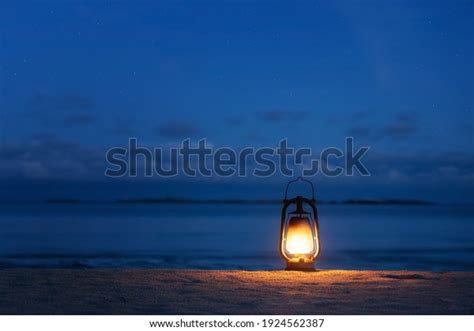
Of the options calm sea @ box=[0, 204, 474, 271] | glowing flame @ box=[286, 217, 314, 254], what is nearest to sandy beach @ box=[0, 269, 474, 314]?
glowing flame @ box=[286, 217, 314, 254]

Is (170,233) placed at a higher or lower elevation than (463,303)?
higher

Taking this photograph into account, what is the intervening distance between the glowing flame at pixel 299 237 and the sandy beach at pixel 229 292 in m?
0.26

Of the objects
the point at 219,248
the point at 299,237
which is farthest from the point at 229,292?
the point at 219,248

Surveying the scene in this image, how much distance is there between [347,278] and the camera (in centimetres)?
642

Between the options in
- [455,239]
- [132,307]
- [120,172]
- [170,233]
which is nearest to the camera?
[132,307]

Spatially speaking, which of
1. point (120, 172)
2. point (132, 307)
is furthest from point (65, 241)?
point (132, 307)

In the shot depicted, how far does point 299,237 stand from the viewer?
22.7 feet

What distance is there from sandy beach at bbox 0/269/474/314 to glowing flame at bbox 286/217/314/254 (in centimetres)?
26

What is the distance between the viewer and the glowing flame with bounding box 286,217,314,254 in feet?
22.6

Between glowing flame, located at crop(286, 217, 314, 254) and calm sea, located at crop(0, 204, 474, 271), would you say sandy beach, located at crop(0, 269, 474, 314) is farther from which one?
calm sea, located at crop(0, 204, 474, 271)

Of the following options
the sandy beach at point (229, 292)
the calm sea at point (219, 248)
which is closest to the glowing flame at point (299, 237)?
the sandy beach at point (229, 292)

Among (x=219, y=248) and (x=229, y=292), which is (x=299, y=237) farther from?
(x=219, y=248)
